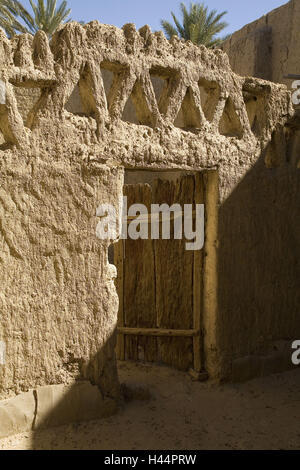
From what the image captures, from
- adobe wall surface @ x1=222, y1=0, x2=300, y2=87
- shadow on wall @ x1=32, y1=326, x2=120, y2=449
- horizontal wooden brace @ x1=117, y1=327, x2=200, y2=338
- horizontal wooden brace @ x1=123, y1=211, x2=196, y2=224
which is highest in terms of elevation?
adobe wall surface @ x1=222, y1=0, x2=300, y2=87

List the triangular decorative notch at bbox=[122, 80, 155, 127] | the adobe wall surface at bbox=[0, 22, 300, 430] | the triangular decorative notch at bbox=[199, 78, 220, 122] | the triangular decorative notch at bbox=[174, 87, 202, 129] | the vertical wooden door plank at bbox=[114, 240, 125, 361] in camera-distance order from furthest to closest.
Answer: the vertical wooden door plank at bbox=[114, 240, 125, 361] < the triangular decorative notch at bbox=[199, 78, 220, 122] < the triangular decorative notch at bbox=[174, 87, 202, 129] < the triangular decorative notch at bbox=[122, 80, 155, 127] < the adobe wall surface at bbox=[0, 22, 300, 430]

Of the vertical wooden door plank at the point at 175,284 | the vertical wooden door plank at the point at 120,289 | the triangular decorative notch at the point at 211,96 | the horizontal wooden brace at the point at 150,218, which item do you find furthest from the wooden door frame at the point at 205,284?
the vertical wooden door plank at the point at 120,289

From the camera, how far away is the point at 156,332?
5539 millimetres

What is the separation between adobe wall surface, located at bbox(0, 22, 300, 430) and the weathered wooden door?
262 millimetres

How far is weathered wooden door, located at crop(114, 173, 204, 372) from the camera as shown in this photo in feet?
17.3

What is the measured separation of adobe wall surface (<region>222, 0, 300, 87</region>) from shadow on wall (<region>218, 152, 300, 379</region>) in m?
3.74

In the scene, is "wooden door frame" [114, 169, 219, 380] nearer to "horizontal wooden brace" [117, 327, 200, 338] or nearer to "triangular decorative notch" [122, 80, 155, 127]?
"horizontal wooden brace" [117, 327, 200, 338]

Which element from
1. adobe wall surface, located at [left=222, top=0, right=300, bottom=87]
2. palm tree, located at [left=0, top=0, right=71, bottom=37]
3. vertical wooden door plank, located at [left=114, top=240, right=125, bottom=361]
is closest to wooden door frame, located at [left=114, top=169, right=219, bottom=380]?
vertical wooden door plank, located at [left=114, top=240, right=125, bottom=361]

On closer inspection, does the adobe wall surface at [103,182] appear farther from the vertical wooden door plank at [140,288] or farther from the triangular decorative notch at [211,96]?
the vertical wooden door plank at [140,288]

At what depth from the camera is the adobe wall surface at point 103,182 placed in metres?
3.79

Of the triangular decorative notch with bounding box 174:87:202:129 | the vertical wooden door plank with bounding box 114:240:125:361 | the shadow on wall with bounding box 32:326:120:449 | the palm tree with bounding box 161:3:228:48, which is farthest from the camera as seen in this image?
the palm tree with bounding box 161:3:228:48

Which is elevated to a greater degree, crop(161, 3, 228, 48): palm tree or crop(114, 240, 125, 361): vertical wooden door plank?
crop(161, 3, 228, 48): palm tree

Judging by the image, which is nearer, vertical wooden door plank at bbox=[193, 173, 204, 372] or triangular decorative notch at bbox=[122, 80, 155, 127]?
triangular decorative notch at bbox=[122, 80, 155, 127]

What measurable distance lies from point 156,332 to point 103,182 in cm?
209
